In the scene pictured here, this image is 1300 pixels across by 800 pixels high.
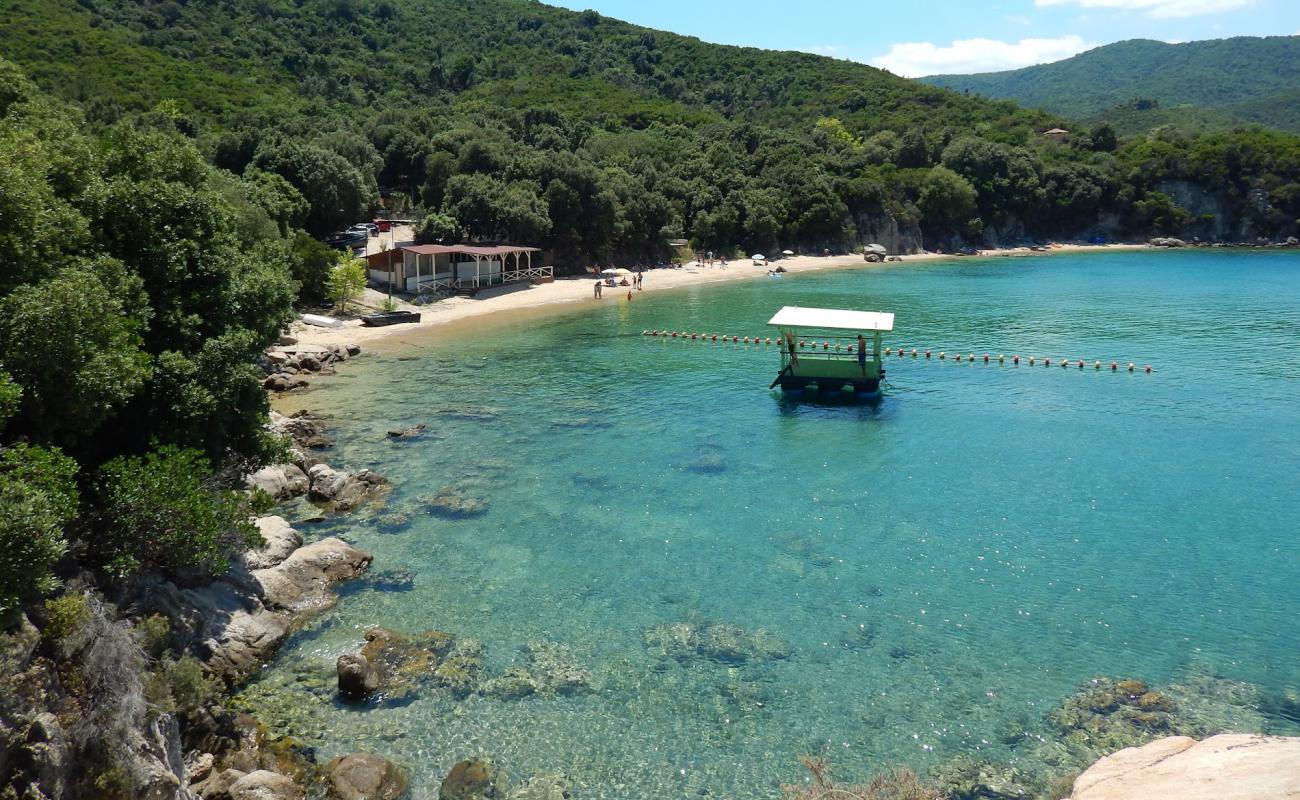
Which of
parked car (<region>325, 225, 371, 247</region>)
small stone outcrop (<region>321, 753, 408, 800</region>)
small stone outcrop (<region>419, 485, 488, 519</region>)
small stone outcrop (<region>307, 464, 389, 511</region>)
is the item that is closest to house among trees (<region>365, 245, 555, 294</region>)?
parked car (<region>325, 225, 371, 247</region>)

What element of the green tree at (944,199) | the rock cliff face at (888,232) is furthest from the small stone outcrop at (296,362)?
the green tree at (944,199)

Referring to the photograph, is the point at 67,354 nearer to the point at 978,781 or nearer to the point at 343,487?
the point at 343,487

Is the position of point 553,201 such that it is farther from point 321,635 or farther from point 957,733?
point 957,733

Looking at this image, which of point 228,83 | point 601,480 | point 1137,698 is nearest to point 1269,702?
point 1137,698

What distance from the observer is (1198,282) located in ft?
270

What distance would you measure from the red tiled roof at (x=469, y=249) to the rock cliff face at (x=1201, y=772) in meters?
56.4

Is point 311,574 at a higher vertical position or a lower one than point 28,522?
lower

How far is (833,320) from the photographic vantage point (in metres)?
37.8

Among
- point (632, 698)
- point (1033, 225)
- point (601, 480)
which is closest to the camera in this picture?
point (632, 698)

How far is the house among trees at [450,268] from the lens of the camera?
62.5 metres

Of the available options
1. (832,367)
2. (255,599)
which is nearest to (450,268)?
(832,367)

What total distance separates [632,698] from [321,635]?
6.90 metres

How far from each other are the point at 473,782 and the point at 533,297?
56530 millimetres

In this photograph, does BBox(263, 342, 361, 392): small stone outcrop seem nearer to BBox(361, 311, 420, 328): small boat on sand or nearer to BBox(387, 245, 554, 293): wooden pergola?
BBox(361, 311, 420, 328): small boat on sand
